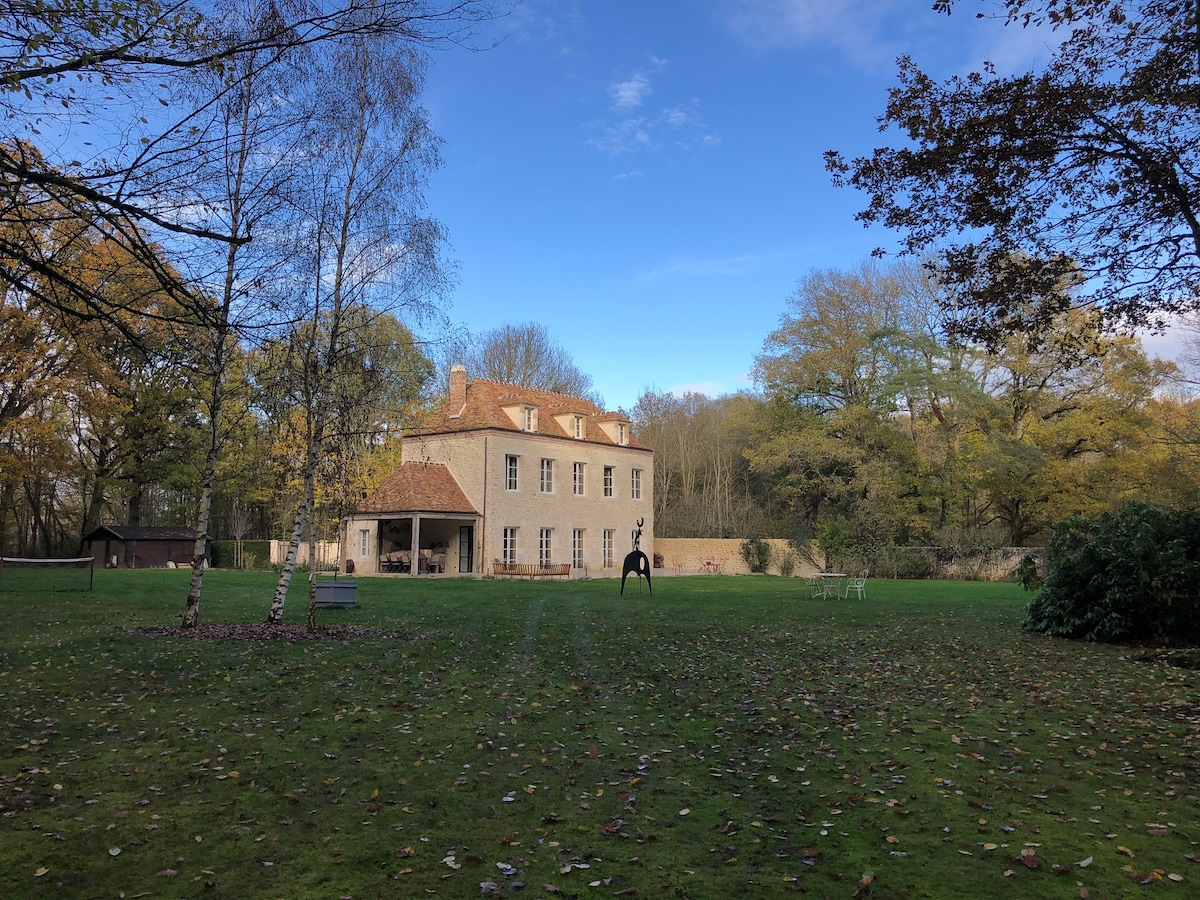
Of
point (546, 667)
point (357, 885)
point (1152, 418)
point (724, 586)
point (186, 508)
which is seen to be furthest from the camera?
point (186, 508)

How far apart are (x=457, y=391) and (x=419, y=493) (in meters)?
4.86

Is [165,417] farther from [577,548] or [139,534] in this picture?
[577,548]

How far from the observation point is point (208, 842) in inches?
168

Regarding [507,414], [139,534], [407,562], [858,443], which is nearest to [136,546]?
[139,534]

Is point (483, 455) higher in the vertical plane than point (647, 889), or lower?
higher

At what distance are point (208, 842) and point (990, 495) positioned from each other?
34993 mm

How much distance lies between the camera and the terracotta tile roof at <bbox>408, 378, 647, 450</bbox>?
105 feet

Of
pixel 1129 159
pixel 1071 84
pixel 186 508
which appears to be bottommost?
pixel 186 508

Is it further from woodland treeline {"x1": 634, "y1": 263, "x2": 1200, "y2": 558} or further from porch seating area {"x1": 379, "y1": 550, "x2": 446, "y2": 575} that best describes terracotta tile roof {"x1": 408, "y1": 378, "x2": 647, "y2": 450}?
woodland treeline {"x1": 634, "y1": 263, "x2": 1200, "y2": 558}

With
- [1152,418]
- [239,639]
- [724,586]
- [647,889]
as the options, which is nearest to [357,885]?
[647,889]

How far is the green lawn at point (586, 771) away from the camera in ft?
13.1

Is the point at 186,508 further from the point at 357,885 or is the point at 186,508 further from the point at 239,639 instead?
the point at 357,885

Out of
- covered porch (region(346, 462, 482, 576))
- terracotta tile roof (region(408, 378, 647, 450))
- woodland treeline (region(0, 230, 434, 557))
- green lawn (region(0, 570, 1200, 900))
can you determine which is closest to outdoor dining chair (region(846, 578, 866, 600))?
Answer: green lawn (region(0, 570, 1200, 900))

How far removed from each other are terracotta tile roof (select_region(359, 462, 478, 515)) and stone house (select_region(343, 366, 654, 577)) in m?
0.05
